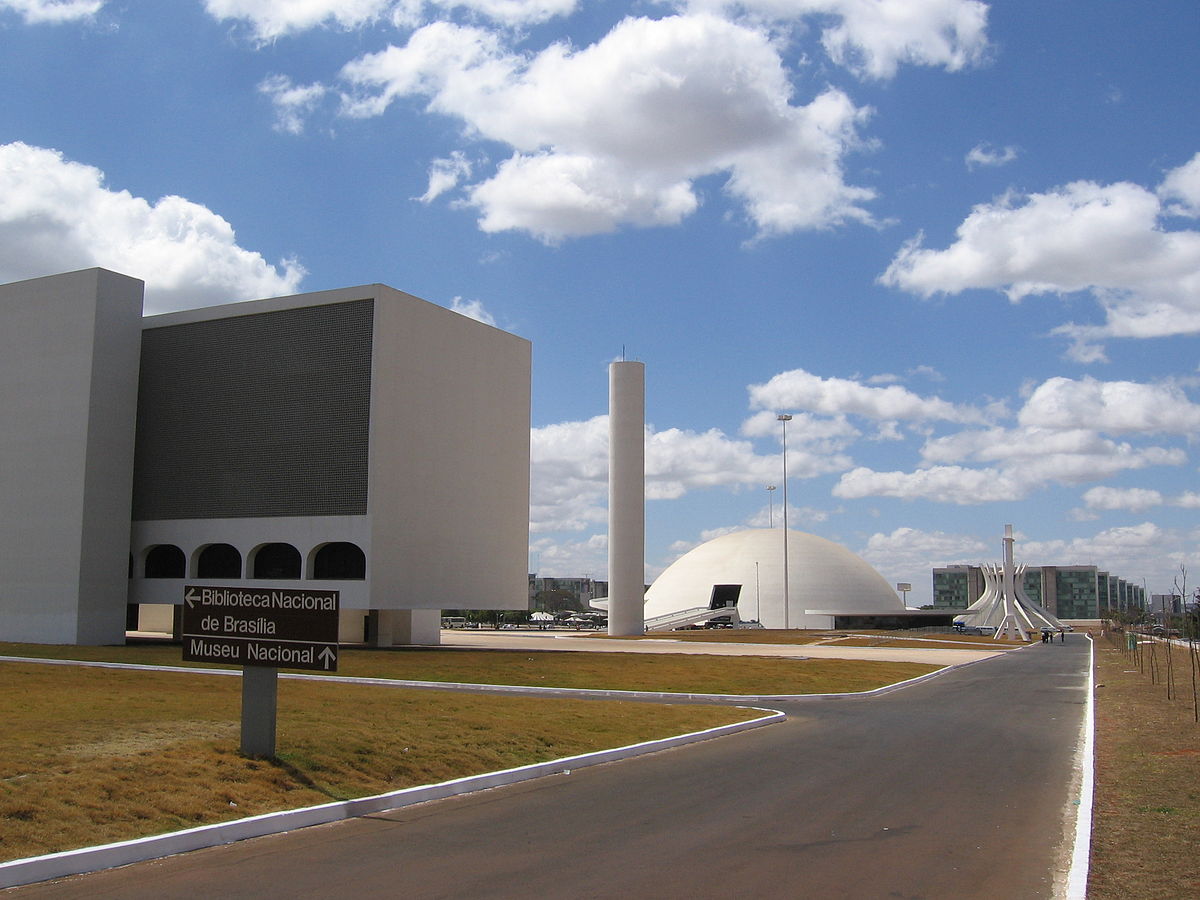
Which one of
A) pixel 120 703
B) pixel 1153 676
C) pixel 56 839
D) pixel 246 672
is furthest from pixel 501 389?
pixel 56 839

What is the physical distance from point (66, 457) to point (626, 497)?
39.1 meters

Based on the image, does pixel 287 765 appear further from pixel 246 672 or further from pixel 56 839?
pixel 56 839

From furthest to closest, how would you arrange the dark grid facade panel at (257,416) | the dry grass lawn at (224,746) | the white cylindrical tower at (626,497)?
the white cylindrical tower at (626,497) → the dark grid facade panel at (257,416) → the dry grass lawn at (224,746)

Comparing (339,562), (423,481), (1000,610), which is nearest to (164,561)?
(339,562)

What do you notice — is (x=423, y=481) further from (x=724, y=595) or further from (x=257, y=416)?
(x=724, y=595)

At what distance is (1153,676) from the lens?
1358 inches

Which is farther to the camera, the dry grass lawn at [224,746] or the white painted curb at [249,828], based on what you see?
the dry grass lawn at [224,746]

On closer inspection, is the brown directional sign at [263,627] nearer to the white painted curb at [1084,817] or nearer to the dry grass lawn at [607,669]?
the white painted curb at [1084,817]

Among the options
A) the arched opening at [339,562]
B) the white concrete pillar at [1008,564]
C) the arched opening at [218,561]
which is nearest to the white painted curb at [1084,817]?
the arched opening at [339,562]

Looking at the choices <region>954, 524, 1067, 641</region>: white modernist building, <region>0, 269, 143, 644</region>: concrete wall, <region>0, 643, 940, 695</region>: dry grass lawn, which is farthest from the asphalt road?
<region>954, 524, 1067, 641</region>: white modernist building

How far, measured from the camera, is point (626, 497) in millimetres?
76312

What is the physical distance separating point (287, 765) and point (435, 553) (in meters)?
37.2

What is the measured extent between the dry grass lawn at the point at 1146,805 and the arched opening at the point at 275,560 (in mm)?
35402

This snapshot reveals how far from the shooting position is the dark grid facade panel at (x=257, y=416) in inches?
1836
